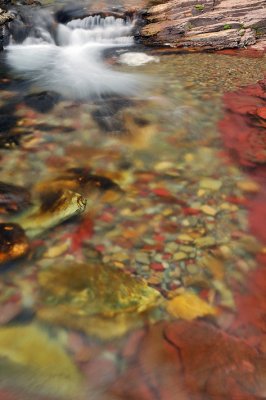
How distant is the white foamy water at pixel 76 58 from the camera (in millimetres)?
7430

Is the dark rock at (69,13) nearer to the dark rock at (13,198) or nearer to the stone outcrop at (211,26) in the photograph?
the stone outcrop at (211,26)

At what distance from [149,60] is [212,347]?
834 centimetres

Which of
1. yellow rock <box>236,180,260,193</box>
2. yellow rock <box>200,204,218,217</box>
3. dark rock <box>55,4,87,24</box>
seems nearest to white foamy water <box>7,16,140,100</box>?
dark rock <box>55,4,87,24</box>

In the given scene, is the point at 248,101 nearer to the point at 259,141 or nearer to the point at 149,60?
the point at 259,141

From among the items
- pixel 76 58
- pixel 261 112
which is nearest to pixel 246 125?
pixel 261 112

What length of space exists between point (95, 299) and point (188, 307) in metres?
0.70

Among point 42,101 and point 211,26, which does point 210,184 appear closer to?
point 42,101

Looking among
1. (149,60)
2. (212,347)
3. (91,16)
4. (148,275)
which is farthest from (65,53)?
(212,347)

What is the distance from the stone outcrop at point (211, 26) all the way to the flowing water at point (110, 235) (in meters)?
4.47

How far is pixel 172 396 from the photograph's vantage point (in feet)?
7.00

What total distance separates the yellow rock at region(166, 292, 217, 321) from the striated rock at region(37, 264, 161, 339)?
0.13m

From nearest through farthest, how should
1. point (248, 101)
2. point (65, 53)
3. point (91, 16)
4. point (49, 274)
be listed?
point (49, 274), point (248, 101), point (65, 53), point (91, 16)

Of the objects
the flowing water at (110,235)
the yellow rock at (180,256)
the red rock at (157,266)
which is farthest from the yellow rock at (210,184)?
the red rock at (157,266)

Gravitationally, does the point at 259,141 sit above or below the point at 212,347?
above
